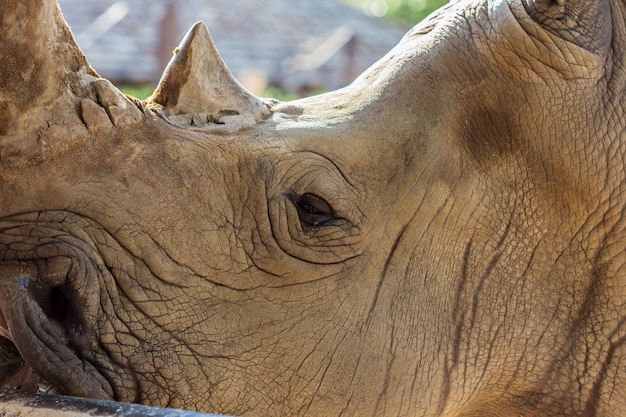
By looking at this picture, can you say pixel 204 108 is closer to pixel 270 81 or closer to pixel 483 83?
pixel 483 83

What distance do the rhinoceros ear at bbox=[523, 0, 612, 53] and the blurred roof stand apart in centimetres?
907

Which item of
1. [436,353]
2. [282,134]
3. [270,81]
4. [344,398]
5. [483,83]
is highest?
[270,81]

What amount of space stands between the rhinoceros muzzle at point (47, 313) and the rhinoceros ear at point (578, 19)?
57.3 inches

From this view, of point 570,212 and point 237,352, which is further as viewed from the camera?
point 570,212

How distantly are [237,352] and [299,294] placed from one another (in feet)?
0.78

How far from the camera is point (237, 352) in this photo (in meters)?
2.71

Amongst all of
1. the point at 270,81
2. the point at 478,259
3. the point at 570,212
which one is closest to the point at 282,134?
the point at 478,259

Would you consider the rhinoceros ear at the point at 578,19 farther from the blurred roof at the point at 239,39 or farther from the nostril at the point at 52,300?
the blurred roof at the point at 239,39

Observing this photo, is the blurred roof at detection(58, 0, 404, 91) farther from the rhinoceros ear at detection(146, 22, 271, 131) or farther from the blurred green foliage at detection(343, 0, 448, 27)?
the rhinoceros ear at detection(146, 22, 271, 131)

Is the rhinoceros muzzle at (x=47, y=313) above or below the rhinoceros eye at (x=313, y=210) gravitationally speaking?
below

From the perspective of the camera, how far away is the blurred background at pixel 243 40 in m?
13.5

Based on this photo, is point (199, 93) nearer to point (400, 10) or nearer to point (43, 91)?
point (43, 91)

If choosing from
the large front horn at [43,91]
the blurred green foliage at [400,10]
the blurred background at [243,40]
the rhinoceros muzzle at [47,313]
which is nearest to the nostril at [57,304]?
the rhinoceros muzzle at [47,313]

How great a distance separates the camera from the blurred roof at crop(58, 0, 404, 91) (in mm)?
13500
